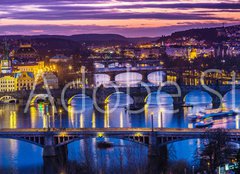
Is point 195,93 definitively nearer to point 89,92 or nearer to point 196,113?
point 89,92

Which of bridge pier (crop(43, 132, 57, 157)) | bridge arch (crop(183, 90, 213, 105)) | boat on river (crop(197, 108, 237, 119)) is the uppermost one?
bridge arch (crop(183, 90, 213, 105))

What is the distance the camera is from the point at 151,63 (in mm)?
43500

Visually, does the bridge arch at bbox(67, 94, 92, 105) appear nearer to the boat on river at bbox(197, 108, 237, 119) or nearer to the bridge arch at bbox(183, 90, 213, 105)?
the bridge arch at bbox(183, 90, 213, 105)

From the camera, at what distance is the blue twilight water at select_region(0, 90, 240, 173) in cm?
1219

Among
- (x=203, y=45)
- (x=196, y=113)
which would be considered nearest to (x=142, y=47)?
(x=203, y=45)

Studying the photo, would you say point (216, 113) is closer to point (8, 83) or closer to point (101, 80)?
point (8, 83)

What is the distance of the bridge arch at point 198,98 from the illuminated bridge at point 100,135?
8686 millimetres

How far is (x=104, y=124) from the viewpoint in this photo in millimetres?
16906

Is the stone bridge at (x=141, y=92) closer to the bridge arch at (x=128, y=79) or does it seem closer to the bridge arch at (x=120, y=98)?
the bridge arch at (x=120, y=98)

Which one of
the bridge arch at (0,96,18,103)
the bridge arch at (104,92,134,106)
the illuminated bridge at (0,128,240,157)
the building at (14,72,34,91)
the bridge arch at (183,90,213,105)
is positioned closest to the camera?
the illuminated bridge at (0,128,240,157)

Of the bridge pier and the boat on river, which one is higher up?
the boat on river

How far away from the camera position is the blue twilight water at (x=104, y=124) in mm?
12188

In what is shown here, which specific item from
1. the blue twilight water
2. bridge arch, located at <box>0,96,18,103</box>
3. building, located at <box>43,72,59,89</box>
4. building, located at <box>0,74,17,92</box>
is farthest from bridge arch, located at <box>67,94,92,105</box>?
building, located at <box>0,74,17,92</box>

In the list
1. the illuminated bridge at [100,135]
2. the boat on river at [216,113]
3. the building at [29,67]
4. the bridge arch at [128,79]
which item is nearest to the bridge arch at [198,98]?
the boat on river at [216,113]
